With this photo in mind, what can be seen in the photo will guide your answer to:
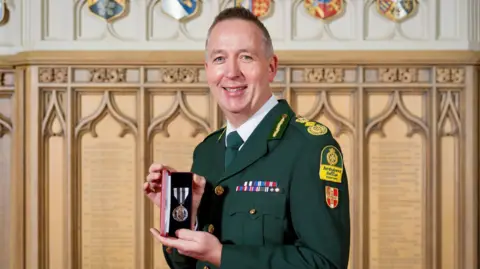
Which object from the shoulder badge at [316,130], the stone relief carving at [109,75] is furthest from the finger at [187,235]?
the stone relief carving at [109,75]

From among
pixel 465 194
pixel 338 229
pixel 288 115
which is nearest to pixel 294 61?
pixel 465 194

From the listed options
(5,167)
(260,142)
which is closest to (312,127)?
(260,142)

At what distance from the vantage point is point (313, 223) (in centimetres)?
131

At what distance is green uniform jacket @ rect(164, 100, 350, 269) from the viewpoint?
4.29 ft

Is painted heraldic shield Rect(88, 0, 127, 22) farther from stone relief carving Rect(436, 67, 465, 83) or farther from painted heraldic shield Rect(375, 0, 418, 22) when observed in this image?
stone relief carving Rect(436, 67, 465, 83)

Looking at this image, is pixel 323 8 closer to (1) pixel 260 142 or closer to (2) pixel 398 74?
(2) pixel 398 74

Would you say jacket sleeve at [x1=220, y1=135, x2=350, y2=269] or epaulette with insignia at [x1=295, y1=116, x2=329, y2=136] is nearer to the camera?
jacket sleeve at [x1=220, y1=135, x2=350, y2=269]

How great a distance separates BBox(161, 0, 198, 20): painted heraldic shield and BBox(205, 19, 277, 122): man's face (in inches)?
87.3

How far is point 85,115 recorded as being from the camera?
3.60 m

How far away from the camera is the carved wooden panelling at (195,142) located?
11.5 ft

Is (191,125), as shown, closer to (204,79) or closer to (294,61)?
(204,79)

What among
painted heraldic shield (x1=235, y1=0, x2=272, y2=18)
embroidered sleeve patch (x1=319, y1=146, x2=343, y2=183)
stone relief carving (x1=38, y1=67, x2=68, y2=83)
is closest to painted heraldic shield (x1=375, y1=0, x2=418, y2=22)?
painted heraldic shield (x1=235, y1=0, x2=272, y2=18)

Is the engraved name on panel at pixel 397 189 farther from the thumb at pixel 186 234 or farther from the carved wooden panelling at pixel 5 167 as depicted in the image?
the thumb at pixel 186 234

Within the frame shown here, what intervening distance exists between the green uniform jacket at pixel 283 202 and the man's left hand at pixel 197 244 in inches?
0.9
